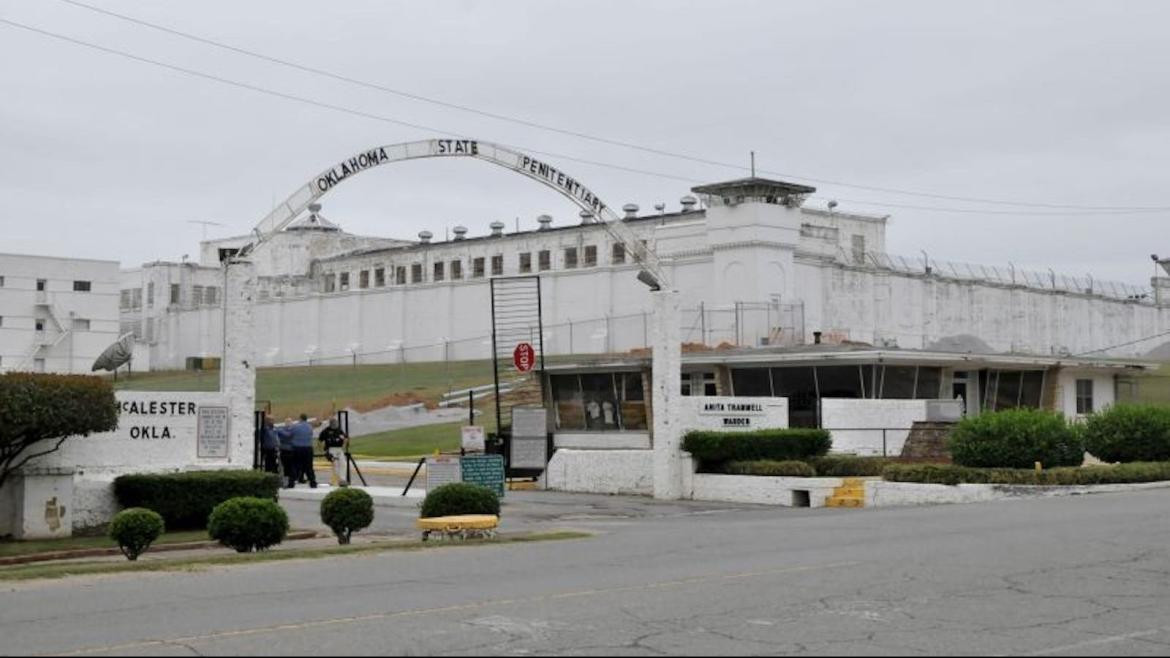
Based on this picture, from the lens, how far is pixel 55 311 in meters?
79.9

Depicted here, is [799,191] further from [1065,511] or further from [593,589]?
[593,589]

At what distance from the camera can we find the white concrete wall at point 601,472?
1252 inches

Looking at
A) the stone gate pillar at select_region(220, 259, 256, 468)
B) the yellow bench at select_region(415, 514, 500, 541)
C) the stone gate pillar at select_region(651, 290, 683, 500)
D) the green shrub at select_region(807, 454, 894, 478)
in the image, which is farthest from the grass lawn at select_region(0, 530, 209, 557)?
the green shrub at select_region(807, 454, 894, 478)

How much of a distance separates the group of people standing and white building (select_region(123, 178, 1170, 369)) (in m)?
26.4

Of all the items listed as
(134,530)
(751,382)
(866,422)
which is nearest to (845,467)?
(866,422)

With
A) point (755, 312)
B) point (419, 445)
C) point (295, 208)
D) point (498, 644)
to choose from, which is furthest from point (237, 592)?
point (755, 312)

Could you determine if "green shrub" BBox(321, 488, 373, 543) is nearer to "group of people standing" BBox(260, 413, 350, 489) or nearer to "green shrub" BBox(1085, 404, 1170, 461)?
"group of people standing" BBox(260, 413, 350, 489)

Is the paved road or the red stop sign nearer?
the paved road

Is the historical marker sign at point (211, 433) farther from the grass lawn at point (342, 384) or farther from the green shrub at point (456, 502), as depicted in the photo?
the grass lawn at point (342, 384)

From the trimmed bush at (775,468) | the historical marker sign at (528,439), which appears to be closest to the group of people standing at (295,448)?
the historical marker sign at (528,439)

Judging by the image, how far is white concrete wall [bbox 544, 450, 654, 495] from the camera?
31.8 metres

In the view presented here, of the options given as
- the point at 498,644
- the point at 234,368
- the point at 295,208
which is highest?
the point at 295,208

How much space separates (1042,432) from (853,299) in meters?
33.2

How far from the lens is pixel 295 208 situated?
26.3 meters
